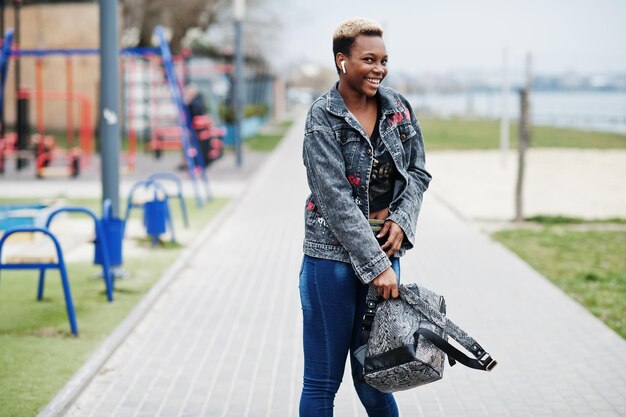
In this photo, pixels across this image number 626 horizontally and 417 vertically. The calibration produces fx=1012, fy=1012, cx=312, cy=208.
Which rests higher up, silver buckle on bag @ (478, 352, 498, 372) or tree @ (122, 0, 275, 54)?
tree @ (122, 0, 275, 54)

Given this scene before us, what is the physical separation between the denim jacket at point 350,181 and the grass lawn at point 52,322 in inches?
91.5

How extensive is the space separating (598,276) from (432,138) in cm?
3025

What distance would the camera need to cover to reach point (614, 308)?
8047 millimetres

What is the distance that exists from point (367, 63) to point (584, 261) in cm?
736

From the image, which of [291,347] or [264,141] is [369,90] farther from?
[264,141]

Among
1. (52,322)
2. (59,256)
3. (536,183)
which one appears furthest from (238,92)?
(59,256)

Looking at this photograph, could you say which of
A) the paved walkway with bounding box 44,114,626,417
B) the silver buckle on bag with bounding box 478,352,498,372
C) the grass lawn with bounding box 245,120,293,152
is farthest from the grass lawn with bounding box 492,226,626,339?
the grass lawn with bounding box 245,120,293,152

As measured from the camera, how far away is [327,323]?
3.71m

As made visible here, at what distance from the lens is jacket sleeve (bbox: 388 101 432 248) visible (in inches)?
144

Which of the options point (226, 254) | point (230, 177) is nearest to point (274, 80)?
point (230, 177)

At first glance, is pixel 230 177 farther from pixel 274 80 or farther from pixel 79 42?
pixel 274 80

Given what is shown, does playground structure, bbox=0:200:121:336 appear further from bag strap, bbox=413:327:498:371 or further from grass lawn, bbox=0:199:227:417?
bag strap, bbox=413:327:498:371

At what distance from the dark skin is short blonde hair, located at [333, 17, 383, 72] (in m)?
0.01

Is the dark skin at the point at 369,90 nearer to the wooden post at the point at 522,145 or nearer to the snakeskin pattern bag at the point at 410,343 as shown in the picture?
the snakeskin pattern bag at the point at 410,343
